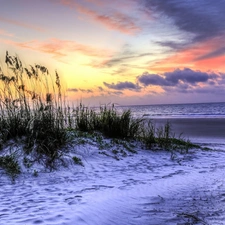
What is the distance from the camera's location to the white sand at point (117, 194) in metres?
3.68

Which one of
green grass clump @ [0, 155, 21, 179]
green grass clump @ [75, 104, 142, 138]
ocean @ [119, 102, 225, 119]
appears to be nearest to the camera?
green grass clump @ [0, 155, 21, 179]

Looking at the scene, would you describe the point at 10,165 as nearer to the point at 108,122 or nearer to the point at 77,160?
the point at 77,160

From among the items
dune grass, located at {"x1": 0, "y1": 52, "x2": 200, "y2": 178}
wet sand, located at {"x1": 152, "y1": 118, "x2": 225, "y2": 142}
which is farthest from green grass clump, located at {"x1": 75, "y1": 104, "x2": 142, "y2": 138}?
wet sand, located at {"x1": 152, "y1": 118, "x2": 225, "y2": 142}

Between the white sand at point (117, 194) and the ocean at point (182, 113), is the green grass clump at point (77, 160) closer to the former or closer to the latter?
the white sand at point (117, 194)

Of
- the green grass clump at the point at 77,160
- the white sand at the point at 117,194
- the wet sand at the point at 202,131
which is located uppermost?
the green grass clump at the point at 77,160

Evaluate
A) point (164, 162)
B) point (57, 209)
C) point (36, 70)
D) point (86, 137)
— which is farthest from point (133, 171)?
point (36, 70)

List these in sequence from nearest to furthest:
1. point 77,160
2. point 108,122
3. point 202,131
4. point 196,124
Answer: point 77,160, point 108,122, point 202,131, point 196,124

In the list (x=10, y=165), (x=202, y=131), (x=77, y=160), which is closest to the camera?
(x=10, y=165)

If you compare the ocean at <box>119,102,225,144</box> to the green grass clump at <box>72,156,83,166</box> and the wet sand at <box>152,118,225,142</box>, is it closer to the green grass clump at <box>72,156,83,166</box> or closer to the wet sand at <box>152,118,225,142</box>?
the wet sand at <box>152,118,225,142</box>

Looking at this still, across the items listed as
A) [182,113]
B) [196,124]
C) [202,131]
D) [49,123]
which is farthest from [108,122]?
[182,113]

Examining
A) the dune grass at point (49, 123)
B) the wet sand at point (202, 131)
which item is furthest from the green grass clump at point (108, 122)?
the wet sand at point (202, 131)

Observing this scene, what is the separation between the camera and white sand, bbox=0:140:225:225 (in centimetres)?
368

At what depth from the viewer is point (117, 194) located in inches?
184

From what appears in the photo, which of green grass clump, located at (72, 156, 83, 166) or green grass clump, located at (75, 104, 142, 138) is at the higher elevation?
green grass clump, located at (75, 104, 142, 138)
